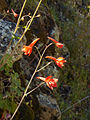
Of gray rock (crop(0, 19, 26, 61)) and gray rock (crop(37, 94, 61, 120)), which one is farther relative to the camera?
gray rock (crop(37, 94, 61, 120))

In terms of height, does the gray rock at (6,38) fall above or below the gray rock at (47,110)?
above

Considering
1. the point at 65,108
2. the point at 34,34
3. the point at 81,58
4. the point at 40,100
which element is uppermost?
the point at 34,34

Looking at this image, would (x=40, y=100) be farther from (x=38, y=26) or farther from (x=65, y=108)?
(x=38, y=26)

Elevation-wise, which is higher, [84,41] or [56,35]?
[56,35]

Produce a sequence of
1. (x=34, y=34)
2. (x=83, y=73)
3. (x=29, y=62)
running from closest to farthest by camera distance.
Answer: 1. (x=29, y=62)
2. (x=34, y=34)
3. (x=83, y=73)

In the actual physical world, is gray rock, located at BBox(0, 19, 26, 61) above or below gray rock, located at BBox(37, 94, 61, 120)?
above

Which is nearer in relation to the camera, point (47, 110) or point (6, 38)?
point (6, 38)

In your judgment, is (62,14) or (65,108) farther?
(62,14)

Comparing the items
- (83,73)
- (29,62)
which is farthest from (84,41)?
Answer: (29,62)

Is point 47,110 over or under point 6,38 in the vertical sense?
under

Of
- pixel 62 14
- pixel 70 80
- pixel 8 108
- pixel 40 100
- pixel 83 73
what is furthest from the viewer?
pixel 62 14

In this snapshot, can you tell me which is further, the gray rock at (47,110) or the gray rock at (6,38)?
the gray rock at (47,110)
